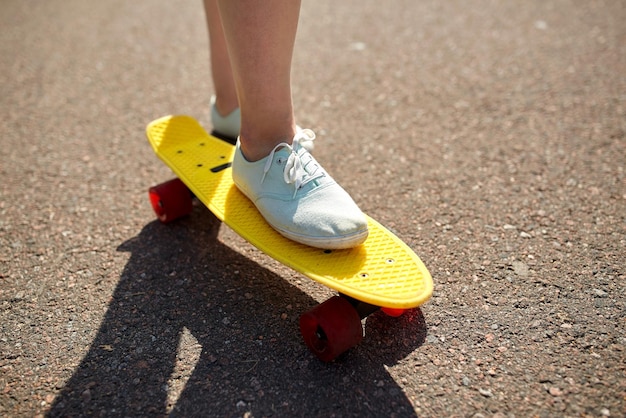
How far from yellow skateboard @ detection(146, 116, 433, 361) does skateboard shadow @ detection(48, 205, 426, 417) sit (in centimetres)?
9

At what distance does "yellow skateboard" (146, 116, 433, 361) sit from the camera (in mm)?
1459

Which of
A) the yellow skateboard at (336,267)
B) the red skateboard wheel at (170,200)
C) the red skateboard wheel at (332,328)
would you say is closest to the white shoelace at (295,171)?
the yellow skateboard at (336,267)

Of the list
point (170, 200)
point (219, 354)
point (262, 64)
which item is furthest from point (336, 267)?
point (170, 200)

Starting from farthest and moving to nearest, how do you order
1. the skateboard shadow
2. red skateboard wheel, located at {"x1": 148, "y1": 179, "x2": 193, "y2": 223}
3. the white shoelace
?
1. red skateboard wheel, located at {"x1": 148, "y1": 179, "x2": 193, "y2": 223}
2. the white shoelace
3. the skateboard shadow

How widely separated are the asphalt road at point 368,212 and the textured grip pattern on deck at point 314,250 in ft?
0.71

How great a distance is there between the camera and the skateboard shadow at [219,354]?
1.45m

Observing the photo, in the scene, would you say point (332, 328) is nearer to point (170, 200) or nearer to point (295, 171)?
point (295, 171)

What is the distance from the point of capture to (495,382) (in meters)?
1.48

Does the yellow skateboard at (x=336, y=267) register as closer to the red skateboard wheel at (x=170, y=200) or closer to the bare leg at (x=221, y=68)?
the red skateboard wheel at (x=170, y=200)

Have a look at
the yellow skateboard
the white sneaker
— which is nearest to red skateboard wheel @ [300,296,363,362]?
the yellow skateboard

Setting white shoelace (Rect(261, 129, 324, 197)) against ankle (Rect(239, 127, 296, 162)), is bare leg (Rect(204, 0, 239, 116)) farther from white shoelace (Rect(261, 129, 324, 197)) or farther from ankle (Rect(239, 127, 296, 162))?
white shoelace (Rect(261, 129, 324, 197))

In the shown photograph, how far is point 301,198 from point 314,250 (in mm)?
156

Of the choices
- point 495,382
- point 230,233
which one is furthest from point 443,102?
point 495,382

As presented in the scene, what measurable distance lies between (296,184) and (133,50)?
88.2 inches
